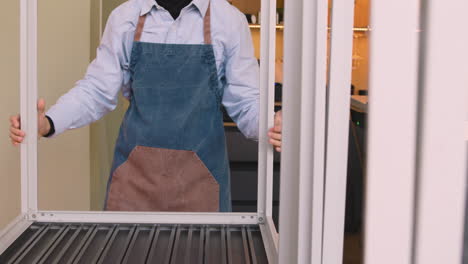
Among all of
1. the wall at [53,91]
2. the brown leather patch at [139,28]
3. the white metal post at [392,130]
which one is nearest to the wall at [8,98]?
the wall at [53,91]

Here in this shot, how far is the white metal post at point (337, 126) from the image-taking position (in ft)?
1.39

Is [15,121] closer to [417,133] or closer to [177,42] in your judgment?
[177,42]

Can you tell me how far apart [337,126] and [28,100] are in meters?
0.90

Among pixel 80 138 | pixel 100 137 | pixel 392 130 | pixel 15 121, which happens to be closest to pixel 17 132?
pixel 15 121

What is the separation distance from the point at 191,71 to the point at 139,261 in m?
0.89

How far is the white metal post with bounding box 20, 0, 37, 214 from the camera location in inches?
44.8

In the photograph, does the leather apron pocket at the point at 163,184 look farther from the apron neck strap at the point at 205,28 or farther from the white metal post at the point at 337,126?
the white metal post at the point at 337,126

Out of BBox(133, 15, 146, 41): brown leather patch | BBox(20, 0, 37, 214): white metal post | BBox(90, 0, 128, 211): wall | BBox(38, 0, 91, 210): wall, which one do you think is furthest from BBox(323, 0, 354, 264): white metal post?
BBox(90, 0, 128, 211): wall

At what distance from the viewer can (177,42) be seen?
1.75 metres

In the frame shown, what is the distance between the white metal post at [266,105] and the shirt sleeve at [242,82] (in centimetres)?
40

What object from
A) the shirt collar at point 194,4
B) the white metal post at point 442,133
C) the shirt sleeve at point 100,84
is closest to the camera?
the white metal post at point 442,133

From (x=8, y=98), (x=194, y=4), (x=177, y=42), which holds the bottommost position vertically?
(x=8, y=98)

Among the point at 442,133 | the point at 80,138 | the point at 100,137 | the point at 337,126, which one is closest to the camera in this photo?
the point at 442,133

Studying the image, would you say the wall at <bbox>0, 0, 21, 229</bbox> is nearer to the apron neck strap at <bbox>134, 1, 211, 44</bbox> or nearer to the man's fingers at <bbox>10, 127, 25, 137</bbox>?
the apron neck strap at <bbox>134, 1, 211, 44</bbox>
